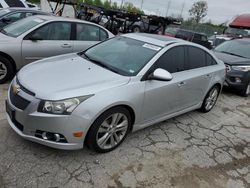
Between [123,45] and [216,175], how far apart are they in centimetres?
234

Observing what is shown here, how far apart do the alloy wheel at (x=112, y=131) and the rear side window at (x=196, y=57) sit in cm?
167

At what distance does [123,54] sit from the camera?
366 centimetres

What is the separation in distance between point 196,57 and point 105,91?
7.24ft

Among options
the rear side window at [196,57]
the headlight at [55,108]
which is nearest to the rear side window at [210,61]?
the rear side window at [196,57]

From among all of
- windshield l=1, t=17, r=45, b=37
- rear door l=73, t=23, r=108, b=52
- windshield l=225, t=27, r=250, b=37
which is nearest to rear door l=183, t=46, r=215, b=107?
rear door l=73, t=23, r=108, b=52

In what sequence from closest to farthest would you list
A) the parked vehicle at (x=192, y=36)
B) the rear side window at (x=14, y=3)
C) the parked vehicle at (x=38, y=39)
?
the parked vehicle at (x=38, y=39) → the rear side window at (x=14, y=3) → the parked vehicle at (x=192, y=36)

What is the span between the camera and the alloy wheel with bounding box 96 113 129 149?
2.98 meters

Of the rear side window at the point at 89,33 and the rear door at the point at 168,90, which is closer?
the rear door at the point at 168,90

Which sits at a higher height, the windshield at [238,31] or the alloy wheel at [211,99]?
the windshield at [238,31]

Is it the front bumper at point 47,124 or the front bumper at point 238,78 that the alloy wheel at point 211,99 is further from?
the front bumper at point 47,124

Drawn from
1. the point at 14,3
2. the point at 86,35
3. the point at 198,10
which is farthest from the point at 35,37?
the point at 198,10

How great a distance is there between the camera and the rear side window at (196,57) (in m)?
4.14

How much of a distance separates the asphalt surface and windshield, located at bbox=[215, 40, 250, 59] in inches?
150

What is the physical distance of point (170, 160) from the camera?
3.25 m
